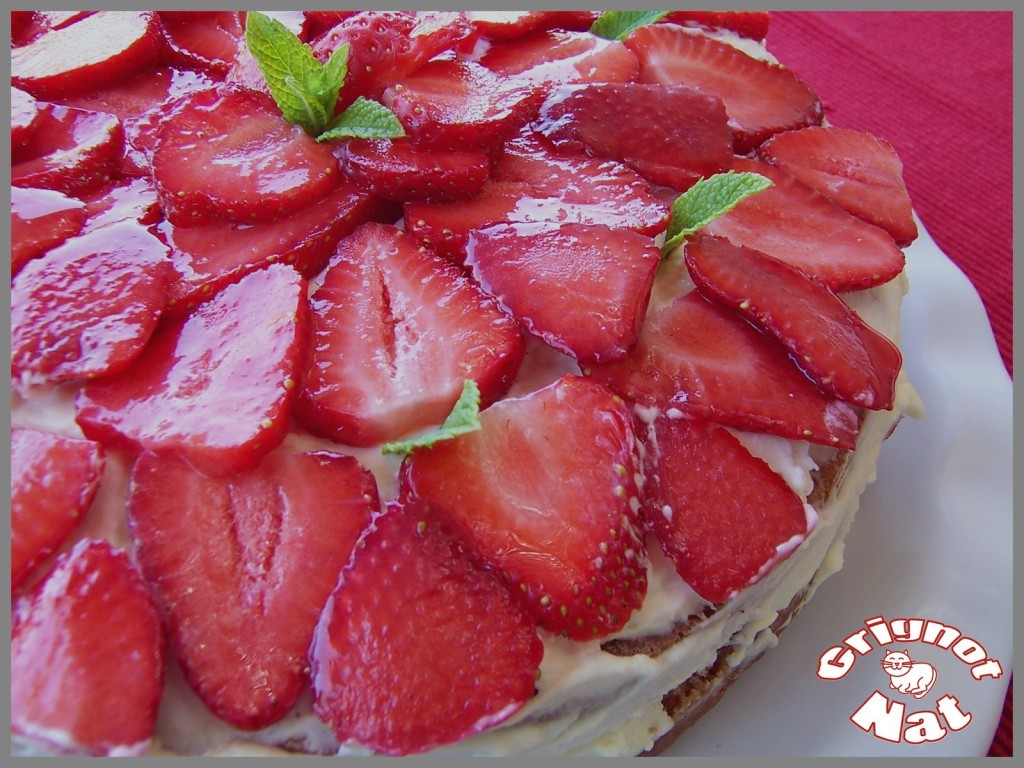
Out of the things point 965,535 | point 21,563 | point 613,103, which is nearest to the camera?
point 21,563

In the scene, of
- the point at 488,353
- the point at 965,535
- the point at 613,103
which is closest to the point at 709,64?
the point at 613,103

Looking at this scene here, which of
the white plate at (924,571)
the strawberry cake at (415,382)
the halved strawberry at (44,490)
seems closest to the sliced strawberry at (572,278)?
the strawberry cake at (415,382)

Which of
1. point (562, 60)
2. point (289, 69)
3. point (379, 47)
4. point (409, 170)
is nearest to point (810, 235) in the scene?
point (562, 60)

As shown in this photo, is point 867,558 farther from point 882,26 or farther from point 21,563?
point 882,26

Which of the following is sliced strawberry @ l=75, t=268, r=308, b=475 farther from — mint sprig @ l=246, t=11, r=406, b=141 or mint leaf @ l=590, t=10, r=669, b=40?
mint leaf @ l=590, t=10, r=669, b=40

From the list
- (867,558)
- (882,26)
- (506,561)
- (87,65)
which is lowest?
(867,558)

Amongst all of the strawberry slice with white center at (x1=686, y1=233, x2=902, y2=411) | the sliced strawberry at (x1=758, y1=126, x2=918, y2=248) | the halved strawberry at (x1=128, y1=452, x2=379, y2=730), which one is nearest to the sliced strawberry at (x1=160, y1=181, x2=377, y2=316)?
the halved strawberry at (x1=128, y1=452, x2=379, y2=730)

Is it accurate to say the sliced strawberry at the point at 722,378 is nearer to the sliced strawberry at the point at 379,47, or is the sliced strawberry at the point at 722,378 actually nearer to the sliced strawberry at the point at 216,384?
the sliced strawberry at the point at 216,384
